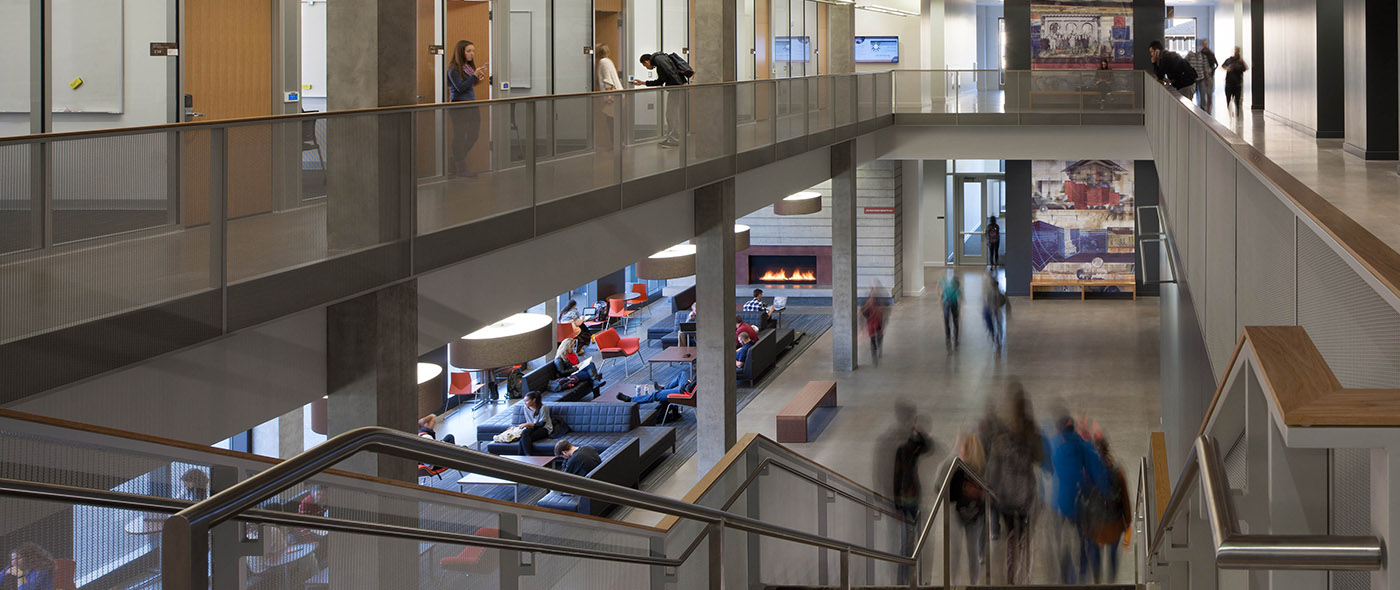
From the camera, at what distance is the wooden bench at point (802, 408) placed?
1831 cm

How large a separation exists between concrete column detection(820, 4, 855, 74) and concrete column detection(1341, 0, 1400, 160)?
634 inches

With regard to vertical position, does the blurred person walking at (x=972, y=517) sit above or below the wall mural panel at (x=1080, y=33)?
below

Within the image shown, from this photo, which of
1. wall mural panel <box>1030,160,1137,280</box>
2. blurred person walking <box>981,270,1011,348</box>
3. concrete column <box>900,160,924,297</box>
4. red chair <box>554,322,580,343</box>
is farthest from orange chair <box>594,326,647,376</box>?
wall mural panel <box>1030,160,1137,280</box>

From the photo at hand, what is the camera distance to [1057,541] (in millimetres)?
12875

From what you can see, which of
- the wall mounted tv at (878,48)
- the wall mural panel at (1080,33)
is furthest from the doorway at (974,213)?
the wall mural panel at (1080,33)

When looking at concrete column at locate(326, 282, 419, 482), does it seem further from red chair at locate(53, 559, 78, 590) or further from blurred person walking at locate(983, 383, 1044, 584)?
blurred person walking at locate(983, 383, 1044, 584)

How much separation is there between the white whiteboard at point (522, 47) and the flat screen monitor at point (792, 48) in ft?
36.8

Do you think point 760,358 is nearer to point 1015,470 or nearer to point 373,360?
point 1015,470

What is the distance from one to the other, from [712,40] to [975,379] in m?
9.14

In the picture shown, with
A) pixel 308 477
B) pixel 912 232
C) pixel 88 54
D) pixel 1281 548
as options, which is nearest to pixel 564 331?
pixel 912 232

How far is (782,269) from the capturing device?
32.4m

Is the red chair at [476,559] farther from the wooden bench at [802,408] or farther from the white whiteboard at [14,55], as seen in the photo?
the wooden bench at [802,408]

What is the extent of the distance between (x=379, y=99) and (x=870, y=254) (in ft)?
74.5

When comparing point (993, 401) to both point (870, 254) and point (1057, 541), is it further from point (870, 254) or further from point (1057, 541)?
point (870, 254)
